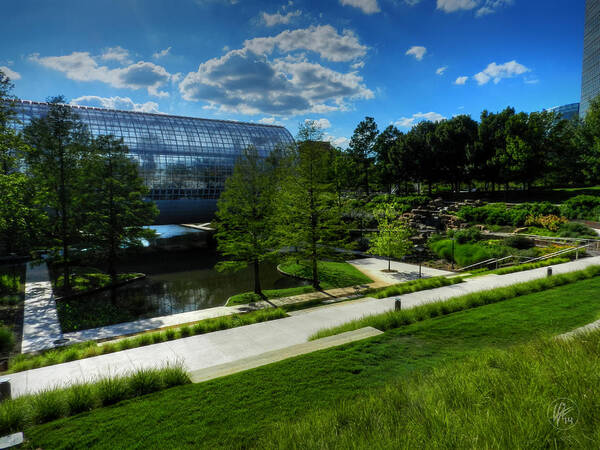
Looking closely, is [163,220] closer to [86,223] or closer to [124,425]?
[86,223]

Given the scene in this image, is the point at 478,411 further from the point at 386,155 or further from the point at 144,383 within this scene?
the point at 386,155

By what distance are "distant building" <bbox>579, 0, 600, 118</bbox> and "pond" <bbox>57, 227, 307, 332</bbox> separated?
399 feet

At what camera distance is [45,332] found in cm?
1437

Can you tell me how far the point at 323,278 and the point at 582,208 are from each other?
2825 cm

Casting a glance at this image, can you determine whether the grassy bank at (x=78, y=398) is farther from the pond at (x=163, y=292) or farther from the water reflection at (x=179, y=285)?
the water reflection at (x=179, y=285)

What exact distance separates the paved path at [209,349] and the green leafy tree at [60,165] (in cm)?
1423

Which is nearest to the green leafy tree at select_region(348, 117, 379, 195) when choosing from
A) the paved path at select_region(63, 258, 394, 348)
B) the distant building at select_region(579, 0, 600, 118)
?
the paved path at select_region(63, 258, 394, 348)

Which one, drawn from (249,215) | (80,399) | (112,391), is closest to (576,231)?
(249,215)

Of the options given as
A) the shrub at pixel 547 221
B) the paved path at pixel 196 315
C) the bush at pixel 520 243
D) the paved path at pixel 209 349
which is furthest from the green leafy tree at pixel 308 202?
the shrub at pixel 547 221

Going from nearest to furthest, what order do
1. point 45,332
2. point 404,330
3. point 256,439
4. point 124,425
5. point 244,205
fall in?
point 256,439, point 124,425, point 404,330, point 45,332, point 244,205

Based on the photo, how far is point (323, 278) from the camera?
2389 cm

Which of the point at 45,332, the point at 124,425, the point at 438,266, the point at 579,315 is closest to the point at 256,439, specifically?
the point at 124,425

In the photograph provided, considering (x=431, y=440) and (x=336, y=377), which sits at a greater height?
(x=431, y=440)

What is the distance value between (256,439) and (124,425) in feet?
7.16
